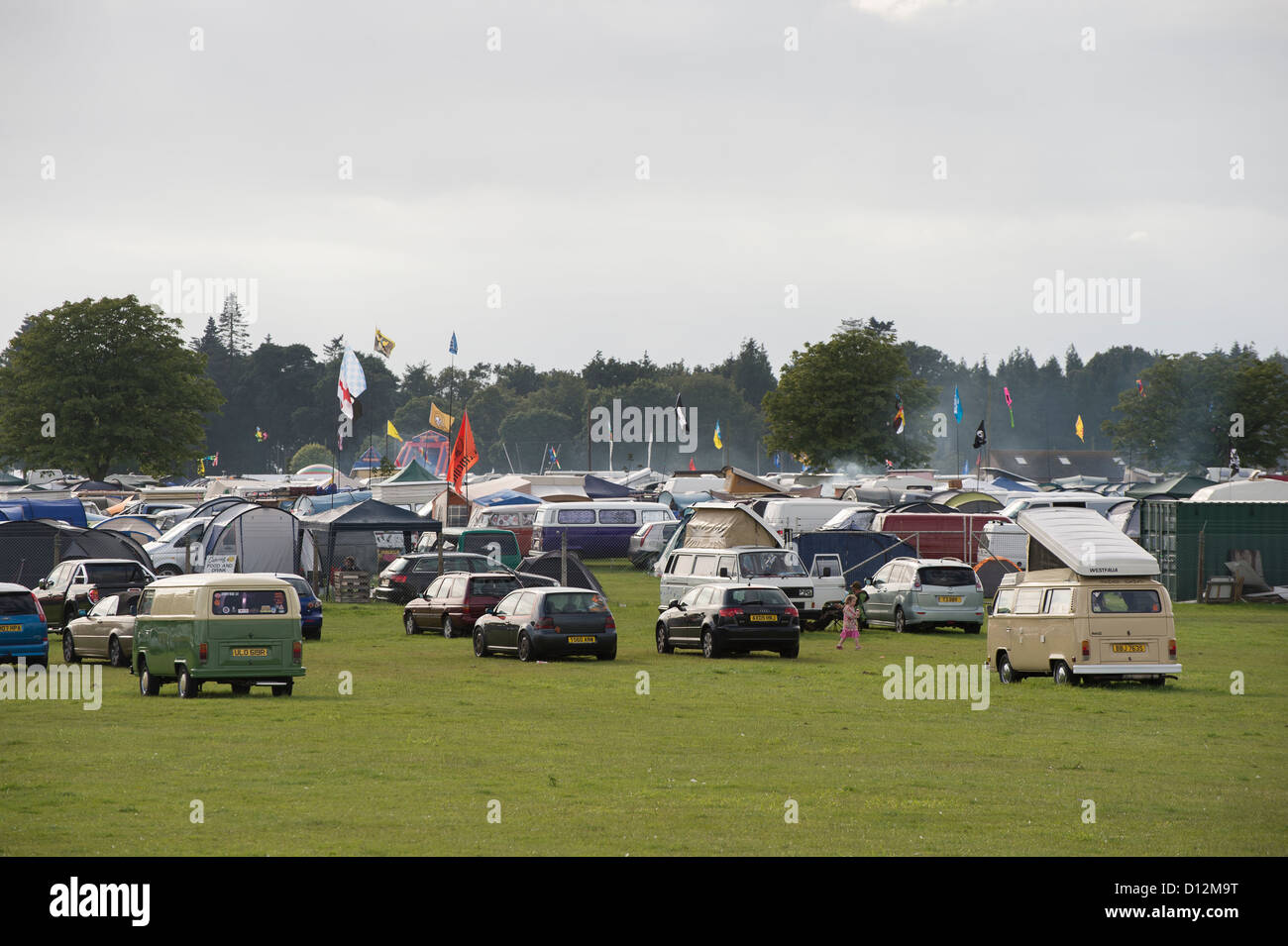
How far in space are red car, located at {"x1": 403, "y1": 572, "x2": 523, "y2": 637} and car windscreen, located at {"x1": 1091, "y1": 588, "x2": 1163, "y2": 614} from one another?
15.0m

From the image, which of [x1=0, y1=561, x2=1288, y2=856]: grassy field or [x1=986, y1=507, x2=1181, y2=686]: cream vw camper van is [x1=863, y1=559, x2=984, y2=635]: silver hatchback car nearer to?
[x1=0, y1=561, x2=1288, y2=856]: grassy field

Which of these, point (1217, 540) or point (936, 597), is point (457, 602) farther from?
point (1217, 540)

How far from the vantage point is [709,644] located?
28.8m

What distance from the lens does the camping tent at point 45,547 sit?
4003 cm

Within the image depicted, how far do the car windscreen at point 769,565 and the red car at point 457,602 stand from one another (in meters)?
5.31

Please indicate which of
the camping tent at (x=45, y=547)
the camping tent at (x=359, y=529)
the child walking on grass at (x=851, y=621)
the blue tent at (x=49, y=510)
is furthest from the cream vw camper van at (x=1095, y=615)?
the blue tent at (x=49, y=510)

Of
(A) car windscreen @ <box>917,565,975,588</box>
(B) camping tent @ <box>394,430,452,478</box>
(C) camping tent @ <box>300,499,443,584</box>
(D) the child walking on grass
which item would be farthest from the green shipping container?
(B) camping tent @ <box>394,430,452,478</box>

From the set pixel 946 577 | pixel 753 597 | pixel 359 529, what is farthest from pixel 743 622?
pixel 359 529

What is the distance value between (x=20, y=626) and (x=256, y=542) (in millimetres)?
18159

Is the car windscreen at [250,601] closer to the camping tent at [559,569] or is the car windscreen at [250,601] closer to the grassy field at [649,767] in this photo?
the grassy field at [649,767]

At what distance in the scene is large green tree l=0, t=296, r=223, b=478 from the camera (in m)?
75.1

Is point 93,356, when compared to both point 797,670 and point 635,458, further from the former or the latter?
point 635,458
